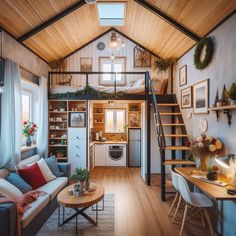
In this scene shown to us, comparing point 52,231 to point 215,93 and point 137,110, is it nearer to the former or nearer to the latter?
point 215,93

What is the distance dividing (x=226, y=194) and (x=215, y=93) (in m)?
1.70

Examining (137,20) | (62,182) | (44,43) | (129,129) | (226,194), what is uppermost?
(137,20)

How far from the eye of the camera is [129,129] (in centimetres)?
688

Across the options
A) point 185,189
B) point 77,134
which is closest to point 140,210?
point 185,189

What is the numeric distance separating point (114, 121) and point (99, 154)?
1.36 m

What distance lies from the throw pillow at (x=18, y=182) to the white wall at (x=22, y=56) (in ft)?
6.59

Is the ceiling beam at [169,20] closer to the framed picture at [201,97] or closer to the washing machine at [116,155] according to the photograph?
the framed picture at [201,97]

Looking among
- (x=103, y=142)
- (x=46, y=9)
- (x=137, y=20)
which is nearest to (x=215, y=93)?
(x=137, y=20)

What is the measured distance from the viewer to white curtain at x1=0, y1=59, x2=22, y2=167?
10.9 feet

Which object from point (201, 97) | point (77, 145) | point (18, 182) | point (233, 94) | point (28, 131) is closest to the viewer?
point (233, 94)

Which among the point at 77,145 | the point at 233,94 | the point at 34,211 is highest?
the point at 233,94

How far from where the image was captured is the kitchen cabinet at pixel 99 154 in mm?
6922

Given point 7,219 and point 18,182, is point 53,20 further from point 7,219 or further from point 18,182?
point 7,219

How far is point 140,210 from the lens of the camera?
3.60 m
